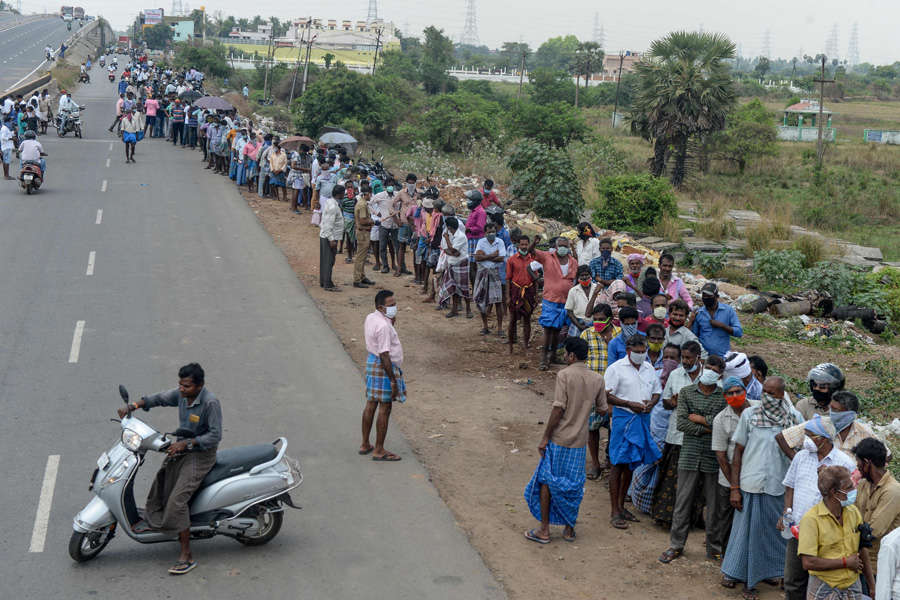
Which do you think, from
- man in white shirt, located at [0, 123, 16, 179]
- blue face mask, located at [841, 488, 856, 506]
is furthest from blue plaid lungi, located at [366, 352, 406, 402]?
man in white shirt, located at [0, 123, 16, 179]

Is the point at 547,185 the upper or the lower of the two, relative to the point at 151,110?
lower

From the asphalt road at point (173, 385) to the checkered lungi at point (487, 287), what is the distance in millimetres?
2214

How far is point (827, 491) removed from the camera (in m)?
5.49

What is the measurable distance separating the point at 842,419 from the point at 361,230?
10387 mm

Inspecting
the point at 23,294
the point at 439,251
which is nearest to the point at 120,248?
the point at 23,294

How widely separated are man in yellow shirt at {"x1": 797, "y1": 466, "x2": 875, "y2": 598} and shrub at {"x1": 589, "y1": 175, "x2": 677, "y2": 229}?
59.9 feet

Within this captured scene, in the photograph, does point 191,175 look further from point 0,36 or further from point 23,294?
point 0,36

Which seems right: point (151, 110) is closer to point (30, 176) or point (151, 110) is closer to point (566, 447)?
point (30, 176)

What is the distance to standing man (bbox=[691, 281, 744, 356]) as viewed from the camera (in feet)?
31.4

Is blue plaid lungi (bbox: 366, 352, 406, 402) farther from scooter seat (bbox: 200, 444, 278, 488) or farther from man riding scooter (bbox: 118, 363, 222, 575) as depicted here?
man riding scooter (bbox: 118, 363, 222, 575)

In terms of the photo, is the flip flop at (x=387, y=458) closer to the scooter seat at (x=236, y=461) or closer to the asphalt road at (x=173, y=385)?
the asphalt road at (x=173, y=385)

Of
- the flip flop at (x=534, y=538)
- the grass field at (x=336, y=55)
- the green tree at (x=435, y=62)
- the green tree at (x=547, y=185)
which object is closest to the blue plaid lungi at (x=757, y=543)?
the flip flop at (x=534, y=538)

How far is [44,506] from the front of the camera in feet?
25.0

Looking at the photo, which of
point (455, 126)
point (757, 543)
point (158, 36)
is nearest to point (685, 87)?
point (455, 126)
